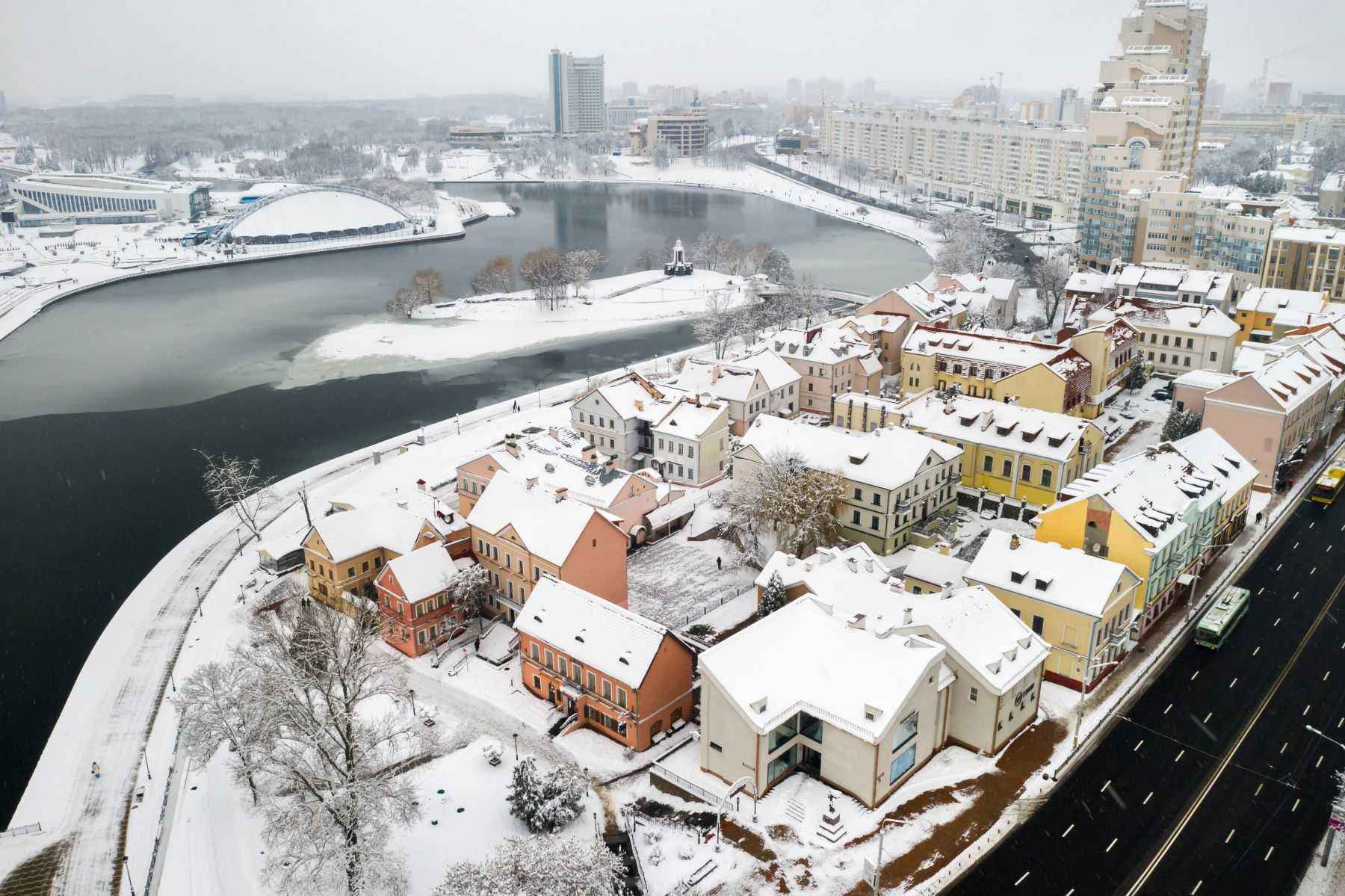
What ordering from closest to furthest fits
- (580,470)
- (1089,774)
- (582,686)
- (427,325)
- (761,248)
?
(1089,774) → (582,686) → (580,470) → (427,325) → (761,248)

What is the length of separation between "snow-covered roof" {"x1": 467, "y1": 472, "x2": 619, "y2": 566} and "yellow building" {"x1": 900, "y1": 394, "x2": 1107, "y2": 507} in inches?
686

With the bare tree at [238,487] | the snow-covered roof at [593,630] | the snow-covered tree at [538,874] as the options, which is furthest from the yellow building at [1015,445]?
the bare tree at [238,487]

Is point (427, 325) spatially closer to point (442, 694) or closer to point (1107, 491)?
point (442, 694)

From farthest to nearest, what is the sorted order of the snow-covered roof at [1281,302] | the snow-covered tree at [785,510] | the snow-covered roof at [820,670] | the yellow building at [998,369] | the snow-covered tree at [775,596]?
the snow-covered roof at [1281,302] → the yellow building at [998,369] → the snow-covered tree at [785,510] → the snow-covered tree at [775,596] → the snow-covered roof at [820,670]

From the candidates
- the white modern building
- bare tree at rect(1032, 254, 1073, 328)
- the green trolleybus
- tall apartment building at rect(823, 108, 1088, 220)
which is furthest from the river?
the white modern building

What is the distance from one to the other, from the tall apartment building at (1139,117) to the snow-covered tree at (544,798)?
82.1m

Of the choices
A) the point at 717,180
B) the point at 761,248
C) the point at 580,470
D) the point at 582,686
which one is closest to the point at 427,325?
the point at 761,248

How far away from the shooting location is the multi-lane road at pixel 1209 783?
896 inches

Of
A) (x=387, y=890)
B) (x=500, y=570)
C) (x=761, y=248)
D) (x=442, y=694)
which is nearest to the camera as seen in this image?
(x=387, y=890)

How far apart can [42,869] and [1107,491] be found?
3327cm

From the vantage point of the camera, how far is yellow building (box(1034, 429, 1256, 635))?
32312 mm

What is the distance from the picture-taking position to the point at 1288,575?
119 feet

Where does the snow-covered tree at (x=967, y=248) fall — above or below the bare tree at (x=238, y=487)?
above

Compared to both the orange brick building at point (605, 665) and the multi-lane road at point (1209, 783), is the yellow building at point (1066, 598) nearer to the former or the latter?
the multi-lane road at point (1209, 783)
